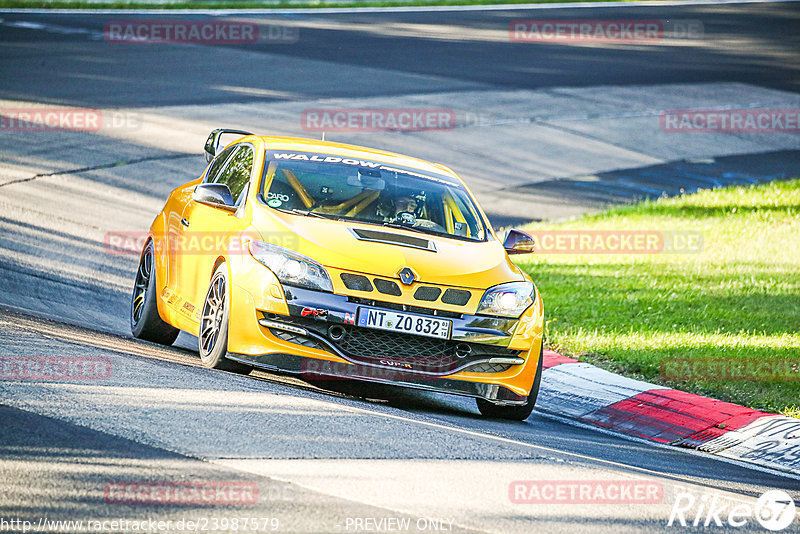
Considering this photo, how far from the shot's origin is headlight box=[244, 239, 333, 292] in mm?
7734

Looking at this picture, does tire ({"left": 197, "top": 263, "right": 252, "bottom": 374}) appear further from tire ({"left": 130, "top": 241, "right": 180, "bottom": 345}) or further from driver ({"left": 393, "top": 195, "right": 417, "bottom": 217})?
driver ({"left": 393, "top": 195, "right": 417, "bottom": 217})

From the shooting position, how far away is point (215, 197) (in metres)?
8.73

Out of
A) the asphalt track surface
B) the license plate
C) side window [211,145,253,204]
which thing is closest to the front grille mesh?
the license plate

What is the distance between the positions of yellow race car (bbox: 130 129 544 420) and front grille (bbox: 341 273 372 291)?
0.06 ft

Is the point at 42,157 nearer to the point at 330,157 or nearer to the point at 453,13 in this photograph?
the point at 330,157

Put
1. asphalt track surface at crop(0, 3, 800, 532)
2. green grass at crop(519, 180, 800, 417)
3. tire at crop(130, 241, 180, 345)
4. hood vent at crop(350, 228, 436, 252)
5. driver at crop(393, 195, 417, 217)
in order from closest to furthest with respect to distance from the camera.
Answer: asphalt track surface at crop(0, 3, 800, 532), hood vent at crop(350, 228, 436, 252), driver at crop(393, 195, 417, 217), tire at crop(130, 241, 180, 345), green grass at crop(519, 180, 800, 417)

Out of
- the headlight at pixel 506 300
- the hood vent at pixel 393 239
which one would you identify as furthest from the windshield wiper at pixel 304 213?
the headlight at pixel 506 300

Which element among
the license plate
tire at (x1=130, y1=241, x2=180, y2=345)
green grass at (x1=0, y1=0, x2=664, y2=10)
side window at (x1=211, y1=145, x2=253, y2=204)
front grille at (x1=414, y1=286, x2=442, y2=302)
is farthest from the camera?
green grass at (x1=0, y1=0, x2=664, y2=10)

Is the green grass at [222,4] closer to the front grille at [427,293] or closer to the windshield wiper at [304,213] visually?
the windshield wiper at [304,213]

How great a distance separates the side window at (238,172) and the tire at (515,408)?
2381mm

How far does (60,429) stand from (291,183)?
328cm

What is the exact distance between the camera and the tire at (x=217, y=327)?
7996 millimetres

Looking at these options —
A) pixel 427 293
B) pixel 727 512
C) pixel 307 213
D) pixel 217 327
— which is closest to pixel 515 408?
pixel 427 293

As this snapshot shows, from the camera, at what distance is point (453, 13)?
37469mm
